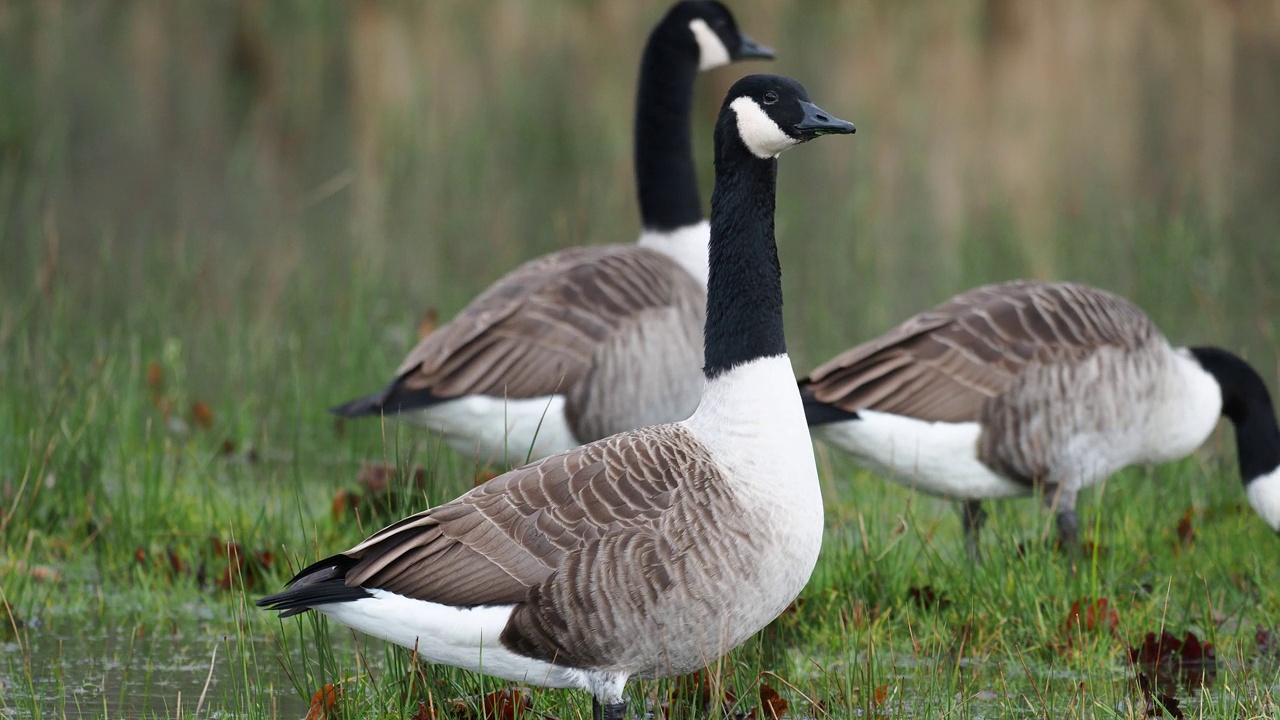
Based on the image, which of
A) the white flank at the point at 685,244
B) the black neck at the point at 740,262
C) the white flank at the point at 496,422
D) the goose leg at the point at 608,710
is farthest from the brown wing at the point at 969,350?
the goose leg at the point at 608,710

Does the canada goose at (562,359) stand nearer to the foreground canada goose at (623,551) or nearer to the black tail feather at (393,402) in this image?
the black tail feather at (393,402)

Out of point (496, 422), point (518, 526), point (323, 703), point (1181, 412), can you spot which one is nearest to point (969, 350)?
point (1181, 412)

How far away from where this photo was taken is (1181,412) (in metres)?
7.35

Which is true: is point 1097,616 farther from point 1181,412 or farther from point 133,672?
point 133,672

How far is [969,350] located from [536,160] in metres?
9.08

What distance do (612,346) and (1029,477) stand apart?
2.11 meters

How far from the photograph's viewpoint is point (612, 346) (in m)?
7.38

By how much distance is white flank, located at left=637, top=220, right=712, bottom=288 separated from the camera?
8.37m

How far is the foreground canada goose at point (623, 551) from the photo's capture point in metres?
4.43

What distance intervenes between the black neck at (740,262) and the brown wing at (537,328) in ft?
7.39

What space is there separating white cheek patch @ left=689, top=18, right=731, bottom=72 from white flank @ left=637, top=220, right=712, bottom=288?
1.08m

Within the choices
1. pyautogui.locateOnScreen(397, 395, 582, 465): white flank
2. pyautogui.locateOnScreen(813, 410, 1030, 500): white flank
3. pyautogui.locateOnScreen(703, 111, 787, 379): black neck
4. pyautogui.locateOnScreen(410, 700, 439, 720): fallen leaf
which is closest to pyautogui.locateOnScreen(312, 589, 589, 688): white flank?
pyautogui.locateOnScreen(410, 700, 439, 720): fallen leaf

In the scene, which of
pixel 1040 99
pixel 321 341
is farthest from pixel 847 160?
pixel 321 341

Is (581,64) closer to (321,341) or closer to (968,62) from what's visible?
(968,62)
